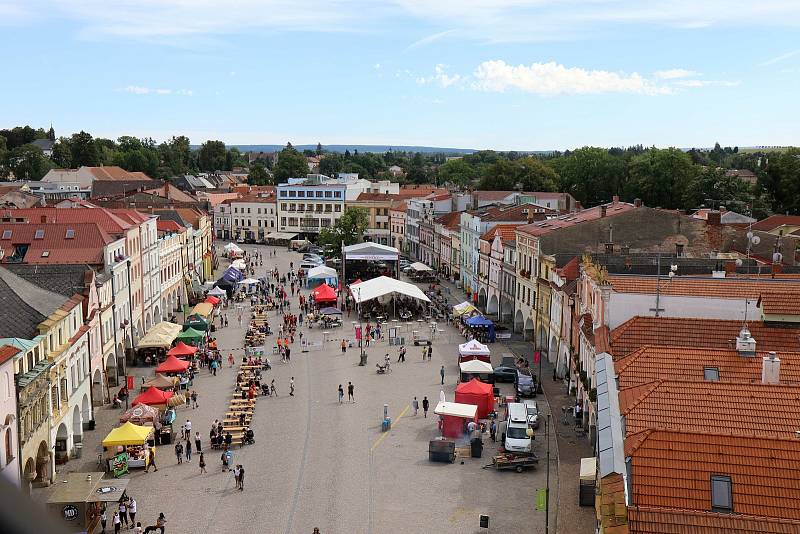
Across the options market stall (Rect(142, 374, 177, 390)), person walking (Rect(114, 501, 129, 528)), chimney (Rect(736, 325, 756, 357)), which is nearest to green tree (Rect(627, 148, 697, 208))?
market stall (Rect(142, 374, 177, 390))

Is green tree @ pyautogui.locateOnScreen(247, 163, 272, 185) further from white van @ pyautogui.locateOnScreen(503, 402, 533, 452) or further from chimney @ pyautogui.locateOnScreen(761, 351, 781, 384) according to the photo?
chimney @ pyautogui.locateOnScreen(761, 351, 781, 384)

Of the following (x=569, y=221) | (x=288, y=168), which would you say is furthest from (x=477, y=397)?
A: (x=288, y=168)

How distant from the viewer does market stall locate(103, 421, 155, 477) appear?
1180 inches

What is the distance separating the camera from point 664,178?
10269 centimetres

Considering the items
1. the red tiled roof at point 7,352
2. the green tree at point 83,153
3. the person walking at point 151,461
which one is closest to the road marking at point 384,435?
the person walking at point 151,461

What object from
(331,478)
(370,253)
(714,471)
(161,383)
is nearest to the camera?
(714,471)

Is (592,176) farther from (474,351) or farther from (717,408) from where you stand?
(717,408)

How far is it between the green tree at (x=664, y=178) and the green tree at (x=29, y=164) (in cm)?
10397

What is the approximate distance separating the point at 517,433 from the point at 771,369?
37.9 ft

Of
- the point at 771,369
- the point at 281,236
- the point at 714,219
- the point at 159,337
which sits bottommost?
the point at 281,236

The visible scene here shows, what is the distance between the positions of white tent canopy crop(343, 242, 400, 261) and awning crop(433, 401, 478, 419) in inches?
A: 1665

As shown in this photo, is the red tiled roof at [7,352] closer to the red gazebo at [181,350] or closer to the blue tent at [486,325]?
the red gazebo at [181,350]

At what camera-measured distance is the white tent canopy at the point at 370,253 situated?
7631cm

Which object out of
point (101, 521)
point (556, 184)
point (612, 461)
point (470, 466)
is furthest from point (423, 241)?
point (612, 461)
